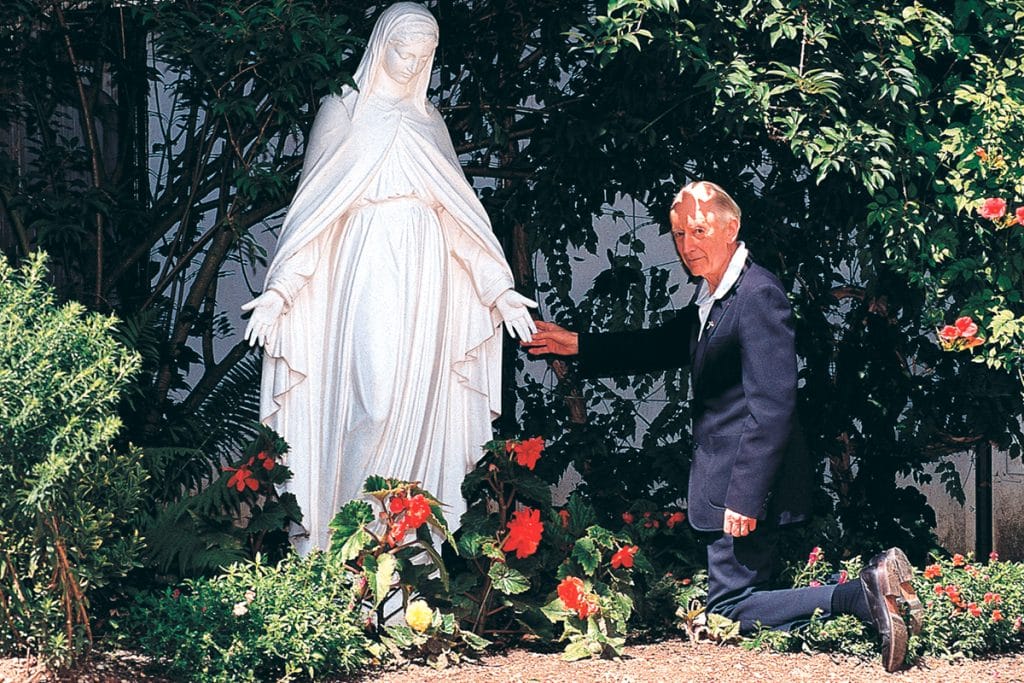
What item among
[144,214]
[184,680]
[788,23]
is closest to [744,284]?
[788,23]

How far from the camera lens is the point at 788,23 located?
5.28 meters

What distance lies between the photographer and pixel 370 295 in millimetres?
5488

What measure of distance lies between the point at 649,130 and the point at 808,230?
1.09 meters

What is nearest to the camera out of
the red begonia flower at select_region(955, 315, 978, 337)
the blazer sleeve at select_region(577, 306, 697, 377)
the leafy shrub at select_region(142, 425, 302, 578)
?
the leafy shrub at select_region(142, 425, 302, 578)

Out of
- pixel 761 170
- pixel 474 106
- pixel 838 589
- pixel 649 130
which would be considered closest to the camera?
pixel 838 589

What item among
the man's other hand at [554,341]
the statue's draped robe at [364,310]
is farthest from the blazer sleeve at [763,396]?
the statue's draped robe at [364,310]

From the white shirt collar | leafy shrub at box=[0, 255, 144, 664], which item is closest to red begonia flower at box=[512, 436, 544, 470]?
the white shirt collar

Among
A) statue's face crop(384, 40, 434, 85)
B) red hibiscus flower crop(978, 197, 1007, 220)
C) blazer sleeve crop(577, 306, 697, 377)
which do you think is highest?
statue's face crop(384, 40, 434, 85)

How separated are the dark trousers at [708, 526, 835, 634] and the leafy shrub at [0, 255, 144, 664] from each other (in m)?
2.12

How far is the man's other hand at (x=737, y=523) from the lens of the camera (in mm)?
5262

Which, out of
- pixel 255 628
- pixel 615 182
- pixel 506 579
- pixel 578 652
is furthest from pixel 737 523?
pixel 615 182

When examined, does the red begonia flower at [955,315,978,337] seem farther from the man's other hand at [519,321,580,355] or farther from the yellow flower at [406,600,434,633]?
the yellow flower at [406,600,434,633]

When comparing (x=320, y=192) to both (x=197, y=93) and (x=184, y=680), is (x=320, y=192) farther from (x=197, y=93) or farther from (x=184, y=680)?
(x=184, y=680)

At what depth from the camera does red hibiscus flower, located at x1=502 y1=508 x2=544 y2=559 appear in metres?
5.27
